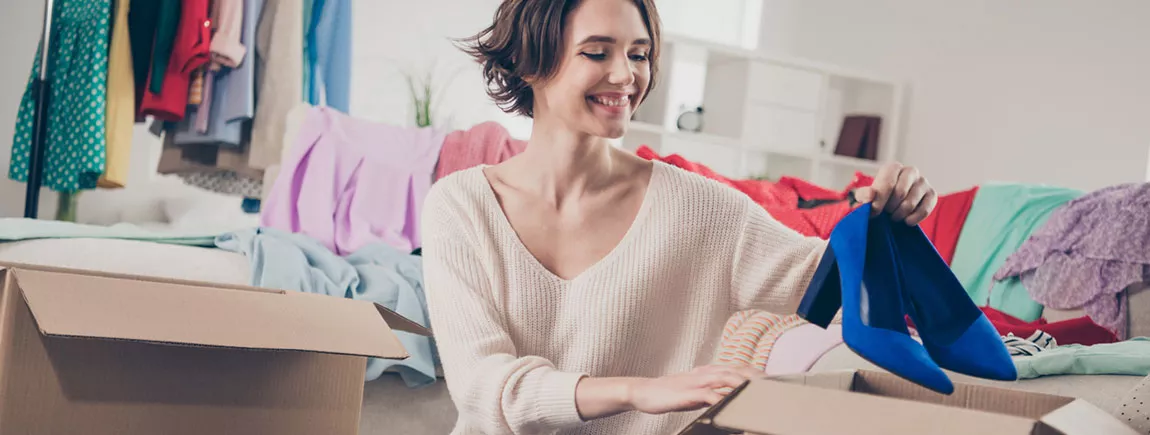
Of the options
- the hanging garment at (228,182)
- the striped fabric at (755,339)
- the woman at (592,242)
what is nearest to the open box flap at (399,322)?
the woman at (592,242)

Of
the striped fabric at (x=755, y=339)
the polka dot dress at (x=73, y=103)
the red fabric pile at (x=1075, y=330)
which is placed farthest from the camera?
the polka dot dress at (x=73, y=103)

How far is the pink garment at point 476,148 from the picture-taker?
3.18 meters

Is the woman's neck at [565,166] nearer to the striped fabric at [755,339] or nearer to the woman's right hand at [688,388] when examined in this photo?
the woman's right hand at [688,388]

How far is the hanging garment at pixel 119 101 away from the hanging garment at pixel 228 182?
1.03 ft

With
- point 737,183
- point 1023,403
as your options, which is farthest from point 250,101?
point 1023,403

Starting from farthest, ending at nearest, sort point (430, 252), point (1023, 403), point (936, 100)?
point (936, 100)
point (430, 252)
point (1023, 403)

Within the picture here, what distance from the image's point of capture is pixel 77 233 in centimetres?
250

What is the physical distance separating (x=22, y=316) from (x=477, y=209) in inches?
20.6

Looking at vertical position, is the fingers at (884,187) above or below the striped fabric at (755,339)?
above

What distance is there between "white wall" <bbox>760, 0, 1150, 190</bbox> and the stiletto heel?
11.2 feet

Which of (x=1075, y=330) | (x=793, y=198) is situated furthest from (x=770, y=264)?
(x=793, y=198)

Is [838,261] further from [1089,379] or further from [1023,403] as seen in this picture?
[1089,379]

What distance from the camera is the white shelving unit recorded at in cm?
484

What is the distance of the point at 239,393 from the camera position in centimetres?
92
